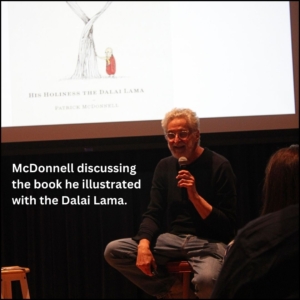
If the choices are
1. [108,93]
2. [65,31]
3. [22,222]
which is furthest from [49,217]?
[65,31]

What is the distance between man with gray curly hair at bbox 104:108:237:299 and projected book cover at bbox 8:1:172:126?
1.84 feet

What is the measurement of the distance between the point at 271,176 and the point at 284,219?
10.9 inches

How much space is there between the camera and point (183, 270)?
2717 millimetres

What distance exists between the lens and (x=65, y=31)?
11.4 feet

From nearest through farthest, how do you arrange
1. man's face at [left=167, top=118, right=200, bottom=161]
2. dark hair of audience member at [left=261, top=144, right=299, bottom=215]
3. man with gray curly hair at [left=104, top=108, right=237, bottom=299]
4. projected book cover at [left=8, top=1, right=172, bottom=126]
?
dark hair of audience member at [left=261, top=144, right=299, bottom=215]
man with gray curly hair at [left=104, top=108, right=237, bottom=299]
man's face at [left=167, top=118, right=200, bottom=161]
projected book cover at [left=8, top=1, right=172, bottom=126]

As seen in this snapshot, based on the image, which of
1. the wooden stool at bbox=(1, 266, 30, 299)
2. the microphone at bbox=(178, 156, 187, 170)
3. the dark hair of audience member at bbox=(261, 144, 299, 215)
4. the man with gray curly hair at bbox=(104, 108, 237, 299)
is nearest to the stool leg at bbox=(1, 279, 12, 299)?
the wooden stool at bbox=(1, 266, 30, 299)

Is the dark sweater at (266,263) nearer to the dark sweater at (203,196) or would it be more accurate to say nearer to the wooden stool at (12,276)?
the dark sweater at (203,196)

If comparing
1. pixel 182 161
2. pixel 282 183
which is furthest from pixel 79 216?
pixel 282 183

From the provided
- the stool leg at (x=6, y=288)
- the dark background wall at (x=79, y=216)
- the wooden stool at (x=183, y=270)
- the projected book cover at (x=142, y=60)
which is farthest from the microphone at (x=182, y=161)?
the stool leg at (x=6, y=288)

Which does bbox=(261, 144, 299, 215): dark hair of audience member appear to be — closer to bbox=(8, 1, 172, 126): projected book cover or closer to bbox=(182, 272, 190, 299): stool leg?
bbox=(182, 272, 190, 299): stool leg

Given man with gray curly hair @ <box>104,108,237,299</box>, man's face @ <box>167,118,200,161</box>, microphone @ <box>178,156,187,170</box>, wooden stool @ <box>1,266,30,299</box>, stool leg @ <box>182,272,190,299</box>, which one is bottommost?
stool leg @ <box>182,272,190,299</box>

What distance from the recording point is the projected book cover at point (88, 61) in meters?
3.41

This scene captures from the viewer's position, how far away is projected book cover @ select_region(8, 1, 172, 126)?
3412 mm

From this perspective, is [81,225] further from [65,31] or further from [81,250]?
[65,31]
